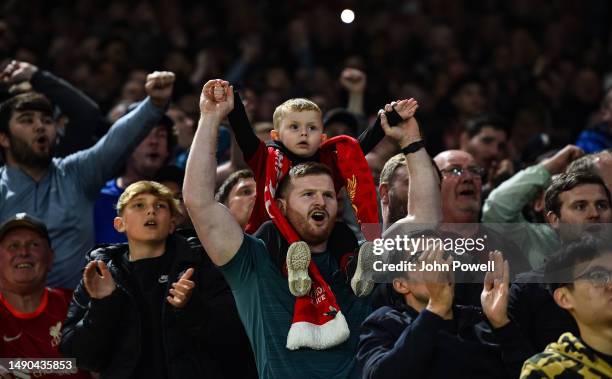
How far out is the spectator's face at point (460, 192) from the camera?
23.9 ft

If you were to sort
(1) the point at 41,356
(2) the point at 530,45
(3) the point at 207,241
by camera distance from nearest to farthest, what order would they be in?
(3) the point at 207,241
(1) the point at 41,356
(2) the point at 530,45

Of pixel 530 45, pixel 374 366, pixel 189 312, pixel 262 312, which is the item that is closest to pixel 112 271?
pixel 189 312

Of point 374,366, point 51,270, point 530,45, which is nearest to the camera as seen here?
point 374,366

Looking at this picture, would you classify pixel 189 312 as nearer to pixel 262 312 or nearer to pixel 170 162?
pixel 262 312

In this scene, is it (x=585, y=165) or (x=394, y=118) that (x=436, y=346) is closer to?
(x=394, y=118)

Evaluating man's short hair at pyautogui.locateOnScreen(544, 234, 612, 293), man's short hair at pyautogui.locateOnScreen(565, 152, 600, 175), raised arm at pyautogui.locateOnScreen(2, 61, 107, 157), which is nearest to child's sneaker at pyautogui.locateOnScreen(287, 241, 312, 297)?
man's short hair at pyautogui.locateOnScreen(544, 234, 612, 293)

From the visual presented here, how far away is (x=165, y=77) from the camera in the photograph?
7570 mm

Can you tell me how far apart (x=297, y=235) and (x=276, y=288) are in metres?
0.28

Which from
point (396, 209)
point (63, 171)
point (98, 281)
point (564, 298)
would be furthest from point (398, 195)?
point (63, 171)

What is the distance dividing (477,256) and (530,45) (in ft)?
26.1

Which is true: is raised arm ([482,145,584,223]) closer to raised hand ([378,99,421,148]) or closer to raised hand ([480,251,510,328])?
raised hand ([378,99,421,148])

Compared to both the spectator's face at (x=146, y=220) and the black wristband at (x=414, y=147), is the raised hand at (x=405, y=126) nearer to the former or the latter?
the black wristband at (x=414, y=147)

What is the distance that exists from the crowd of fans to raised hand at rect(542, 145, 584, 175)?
24 mm

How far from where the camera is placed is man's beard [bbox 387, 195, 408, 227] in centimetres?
670
